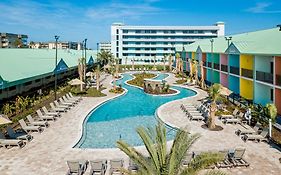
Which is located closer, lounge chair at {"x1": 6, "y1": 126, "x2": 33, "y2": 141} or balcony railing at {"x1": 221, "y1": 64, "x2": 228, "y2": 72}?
lounge chair at {"x1": 6, "y1": 126, "x2": 33, "y2": 141}

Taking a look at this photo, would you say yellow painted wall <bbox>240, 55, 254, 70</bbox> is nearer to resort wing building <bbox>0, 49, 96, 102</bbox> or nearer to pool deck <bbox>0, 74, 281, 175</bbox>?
pool deck <bbox>0, 74, 281, 175</bbox>

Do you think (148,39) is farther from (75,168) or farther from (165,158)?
(165,158)

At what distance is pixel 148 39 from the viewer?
105312 millimetres

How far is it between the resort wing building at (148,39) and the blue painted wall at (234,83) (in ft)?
223

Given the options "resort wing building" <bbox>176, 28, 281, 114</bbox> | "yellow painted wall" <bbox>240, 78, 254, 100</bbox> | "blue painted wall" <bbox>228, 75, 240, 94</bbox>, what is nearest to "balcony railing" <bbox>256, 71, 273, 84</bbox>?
"resort wing building" <bbox>176, 28, 281, 114</bbox>

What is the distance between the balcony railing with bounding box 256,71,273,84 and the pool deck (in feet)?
Answer: 23.4

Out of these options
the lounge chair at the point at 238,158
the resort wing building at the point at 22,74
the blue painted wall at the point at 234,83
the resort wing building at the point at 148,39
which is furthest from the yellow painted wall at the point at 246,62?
the resort wing building at the point at 148,39

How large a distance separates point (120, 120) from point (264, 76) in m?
13.0

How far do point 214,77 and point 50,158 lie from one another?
109ft

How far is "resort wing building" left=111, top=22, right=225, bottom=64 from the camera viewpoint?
104938 mm

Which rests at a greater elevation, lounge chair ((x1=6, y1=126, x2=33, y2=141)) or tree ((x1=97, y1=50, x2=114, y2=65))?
tree ((x1=97, y1=50, x2=114, y2=65))

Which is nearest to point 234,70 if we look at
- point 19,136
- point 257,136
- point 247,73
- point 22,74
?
point 247,73

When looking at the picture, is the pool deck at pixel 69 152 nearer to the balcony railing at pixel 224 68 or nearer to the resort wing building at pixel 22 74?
the resort wing building at pixel 22 74

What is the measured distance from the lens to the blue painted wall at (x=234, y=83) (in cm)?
3478
